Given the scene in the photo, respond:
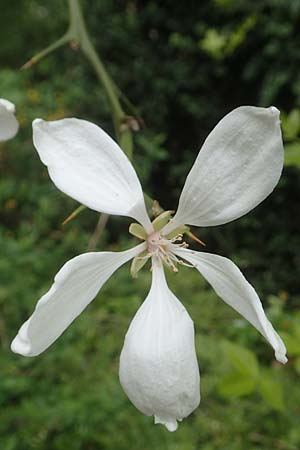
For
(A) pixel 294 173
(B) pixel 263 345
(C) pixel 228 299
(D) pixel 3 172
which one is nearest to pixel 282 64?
(A) pixel 294 173

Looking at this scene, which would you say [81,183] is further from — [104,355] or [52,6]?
[52,6]

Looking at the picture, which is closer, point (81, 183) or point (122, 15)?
point (81, 183)

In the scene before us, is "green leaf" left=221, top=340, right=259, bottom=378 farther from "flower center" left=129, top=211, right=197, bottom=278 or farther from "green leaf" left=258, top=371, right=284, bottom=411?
"flower center" left=129, top=211, right=197, bottom=278

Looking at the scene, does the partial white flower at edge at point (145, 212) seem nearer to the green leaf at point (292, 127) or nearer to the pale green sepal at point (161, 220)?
the pale green sepal at point (161, 220)

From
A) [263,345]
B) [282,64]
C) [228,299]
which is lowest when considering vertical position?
[263,345]

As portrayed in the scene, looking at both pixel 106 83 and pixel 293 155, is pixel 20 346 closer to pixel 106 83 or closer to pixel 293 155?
pixel 106 83
